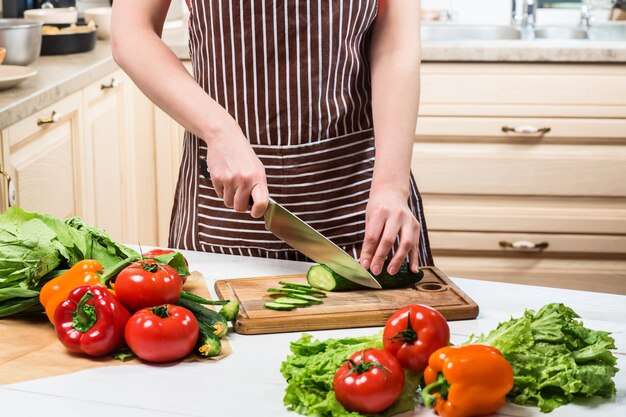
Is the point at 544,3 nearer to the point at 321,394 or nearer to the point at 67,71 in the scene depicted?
the point at 67,71

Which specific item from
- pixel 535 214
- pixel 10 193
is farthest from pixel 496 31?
pixel 10 193

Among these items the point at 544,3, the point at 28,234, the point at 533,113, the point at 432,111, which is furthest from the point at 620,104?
the point at 28,234

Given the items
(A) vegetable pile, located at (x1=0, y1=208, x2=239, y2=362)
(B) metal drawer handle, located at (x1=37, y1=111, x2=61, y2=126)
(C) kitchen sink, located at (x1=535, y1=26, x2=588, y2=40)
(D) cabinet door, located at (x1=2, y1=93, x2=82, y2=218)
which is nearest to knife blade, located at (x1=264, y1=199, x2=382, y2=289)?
(A) vegetable pile, located at (x1=0, y1=208, x2=239, y2=362)

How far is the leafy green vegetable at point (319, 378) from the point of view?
0.97 m

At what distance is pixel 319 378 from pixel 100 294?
292 mm

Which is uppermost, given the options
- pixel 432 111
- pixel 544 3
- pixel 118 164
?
pixel 544 3

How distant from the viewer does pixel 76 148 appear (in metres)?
2.68

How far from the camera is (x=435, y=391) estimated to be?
977mm

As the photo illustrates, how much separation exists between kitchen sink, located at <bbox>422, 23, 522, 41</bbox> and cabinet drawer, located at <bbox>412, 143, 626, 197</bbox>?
2.16ft

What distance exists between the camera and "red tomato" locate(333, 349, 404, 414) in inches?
37.4

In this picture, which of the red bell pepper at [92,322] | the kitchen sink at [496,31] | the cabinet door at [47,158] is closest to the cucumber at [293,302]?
the red bell pepper at [92,322]

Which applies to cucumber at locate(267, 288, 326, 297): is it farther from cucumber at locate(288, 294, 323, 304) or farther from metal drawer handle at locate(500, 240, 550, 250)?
metal drawer handle at locate(500, 240, 550, 250)

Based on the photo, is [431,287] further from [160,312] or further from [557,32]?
[557,32]

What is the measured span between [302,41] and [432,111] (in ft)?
4.81
